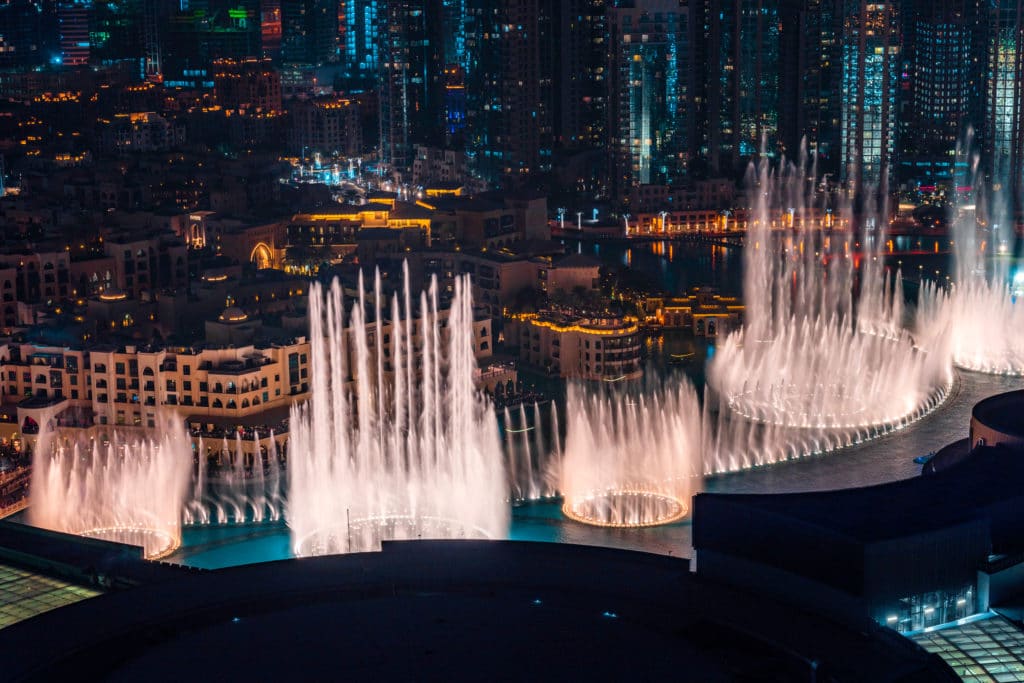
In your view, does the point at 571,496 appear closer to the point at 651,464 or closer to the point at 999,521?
the point at 651,464

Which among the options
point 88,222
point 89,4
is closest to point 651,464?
point 88,222

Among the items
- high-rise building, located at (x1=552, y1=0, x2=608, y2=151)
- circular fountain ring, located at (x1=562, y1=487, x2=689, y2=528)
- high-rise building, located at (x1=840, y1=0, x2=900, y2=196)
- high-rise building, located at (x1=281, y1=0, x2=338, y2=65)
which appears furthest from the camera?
high-rise building, located at (x1=281, y1=0, x2=338, y2=65)

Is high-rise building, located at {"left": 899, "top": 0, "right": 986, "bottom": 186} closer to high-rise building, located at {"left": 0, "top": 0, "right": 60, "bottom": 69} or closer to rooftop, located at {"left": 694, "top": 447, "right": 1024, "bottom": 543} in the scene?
high-rise building, located at {"left": 0, "top": 0, "right": 60, "bottom": 69}

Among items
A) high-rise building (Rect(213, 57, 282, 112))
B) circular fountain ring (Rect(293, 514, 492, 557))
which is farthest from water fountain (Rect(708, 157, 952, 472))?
high-rise building (Rect(213, 57, 282, 112))

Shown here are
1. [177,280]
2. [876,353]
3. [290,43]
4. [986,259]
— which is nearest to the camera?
[876,353]

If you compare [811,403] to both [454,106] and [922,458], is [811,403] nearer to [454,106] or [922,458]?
[922,458]

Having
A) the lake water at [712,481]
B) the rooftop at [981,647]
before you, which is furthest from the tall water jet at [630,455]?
the rooftop at [981,647]
